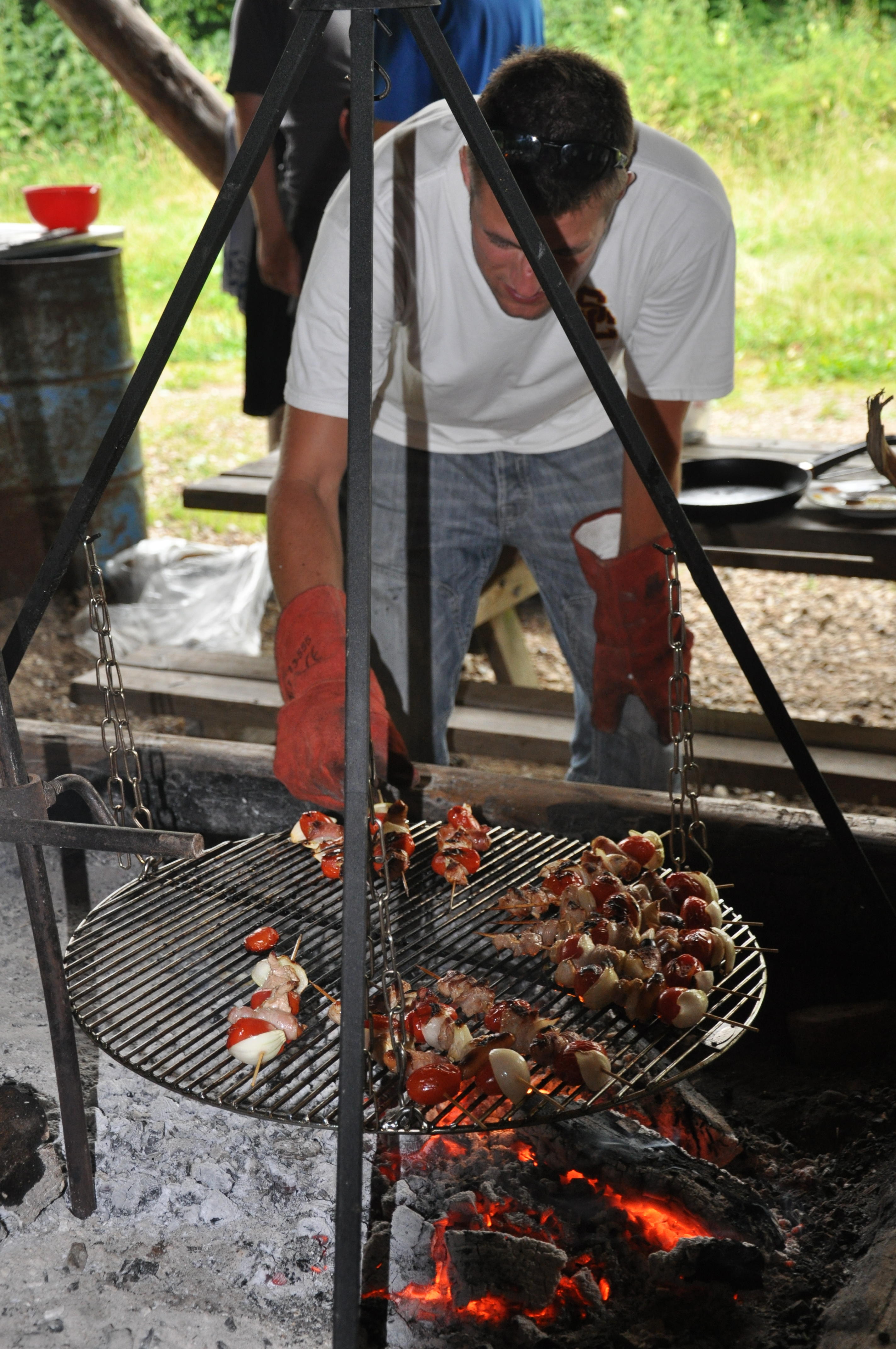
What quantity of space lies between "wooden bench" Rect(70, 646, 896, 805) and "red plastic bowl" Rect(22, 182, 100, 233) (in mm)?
2495

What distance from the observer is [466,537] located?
9.75ft

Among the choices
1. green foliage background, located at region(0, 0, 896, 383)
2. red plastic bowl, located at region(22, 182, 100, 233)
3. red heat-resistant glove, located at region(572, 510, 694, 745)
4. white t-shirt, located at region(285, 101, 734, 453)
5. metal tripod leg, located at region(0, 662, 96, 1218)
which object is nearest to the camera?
metal tripod leg, located at region(0, 662, 96, 1218)

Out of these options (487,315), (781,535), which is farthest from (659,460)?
(781,535)

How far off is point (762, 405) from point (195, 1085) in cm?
663

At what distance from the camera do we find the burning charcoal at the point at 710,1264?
159 cm

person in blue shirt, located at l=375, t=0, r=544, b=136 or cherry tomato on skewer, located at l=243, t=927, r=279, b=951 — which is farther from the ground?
person in blue shirt, located at l=375, t=0, r=544, b=136

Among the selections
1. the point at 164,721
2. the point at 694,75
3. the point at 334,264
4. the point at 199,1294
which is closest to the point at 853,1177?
the point at 199,1294

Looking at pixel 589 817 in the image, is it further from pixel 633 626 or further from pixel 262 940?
pixel 262 940

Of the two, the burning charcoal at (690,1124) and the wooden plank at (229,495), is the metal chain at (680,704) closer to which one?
the burning charcoal at (690,1124)

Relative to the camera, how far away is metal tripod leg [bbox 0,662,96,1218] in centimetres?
156

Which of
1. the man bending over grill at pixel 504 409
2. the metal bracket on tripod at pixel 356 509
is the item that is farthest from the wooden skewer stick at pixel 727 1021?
the man bending over grill at pixel 504 409

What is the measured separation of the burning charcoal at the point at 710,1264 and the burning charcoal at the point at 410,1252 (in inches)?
12.5

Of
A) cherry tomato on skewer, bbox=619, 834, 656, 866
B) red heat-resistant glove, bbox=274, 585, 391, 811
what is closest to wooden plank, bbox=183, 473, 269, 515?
red heat-resistant glove, bbox=274, 585, 391, 811

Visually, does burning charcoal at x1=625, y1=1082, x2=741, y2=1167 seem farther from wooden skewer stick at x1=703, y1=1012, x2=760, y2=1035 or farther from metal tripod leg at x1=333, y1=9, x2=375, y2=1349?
metal tripod leg at x1=333, y1=9, x2=375, y2=1349
